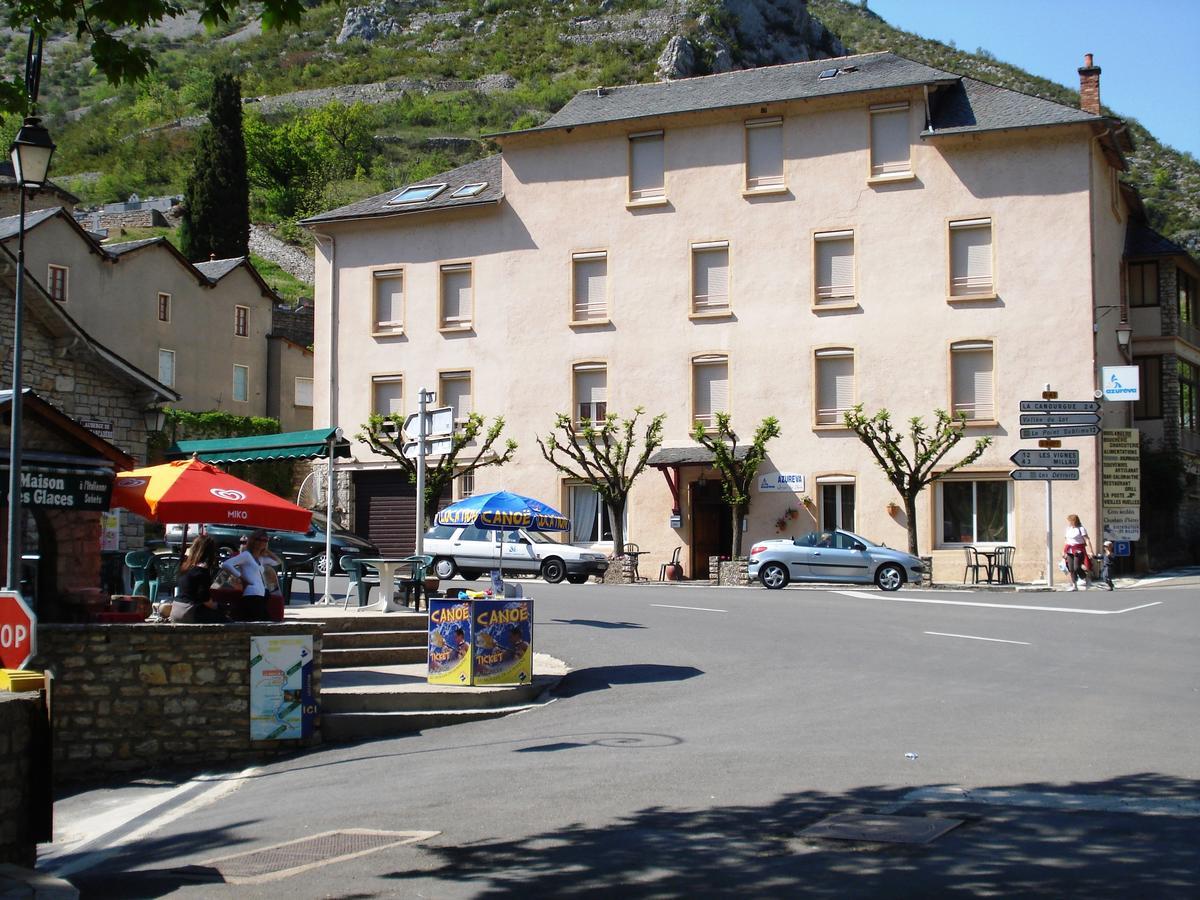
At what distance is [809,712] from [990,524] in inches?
965

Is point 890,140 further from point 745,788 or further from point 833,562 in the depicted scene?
point 745,788

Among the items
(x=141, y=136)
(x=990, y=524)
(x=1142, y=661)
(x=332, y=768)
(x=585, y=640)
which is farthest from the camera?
(x=141, y=136)

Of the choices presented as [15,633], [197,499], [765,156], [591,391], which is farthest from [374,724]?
[765,156]

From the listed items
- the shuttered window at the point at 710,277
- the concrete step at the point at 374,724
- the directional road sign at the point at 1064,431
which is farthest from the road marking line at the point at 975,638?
the shuttered window at the point at 710,277

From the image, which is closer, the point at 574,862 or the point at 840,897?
the point at 840,897

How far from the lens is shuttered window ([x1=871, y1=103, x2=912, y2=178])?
38219 millimetres

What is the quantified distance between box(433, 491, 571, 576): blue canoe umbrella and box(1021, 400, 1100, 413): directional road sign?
15487 mm

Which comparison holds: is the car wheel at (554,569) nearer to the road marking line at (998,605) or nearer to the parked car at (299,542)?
the parked car at (299,542)

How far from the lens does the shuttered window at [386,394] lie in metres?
43.6

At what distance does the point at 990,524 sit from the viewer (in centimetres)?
3656

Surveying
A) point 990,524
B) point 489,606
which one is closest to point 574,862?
point 489,606

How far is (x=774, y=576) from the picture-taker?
103 ft

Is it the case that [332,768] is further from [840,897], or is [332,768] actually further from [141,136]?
[141,136]

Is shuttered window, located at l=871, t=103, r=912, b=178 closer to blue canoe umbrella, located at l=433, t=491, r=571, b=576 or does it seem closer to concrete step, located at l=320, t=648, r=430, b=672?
blue canoe umbrella, located at l=433, t=491, r=571, b=576
